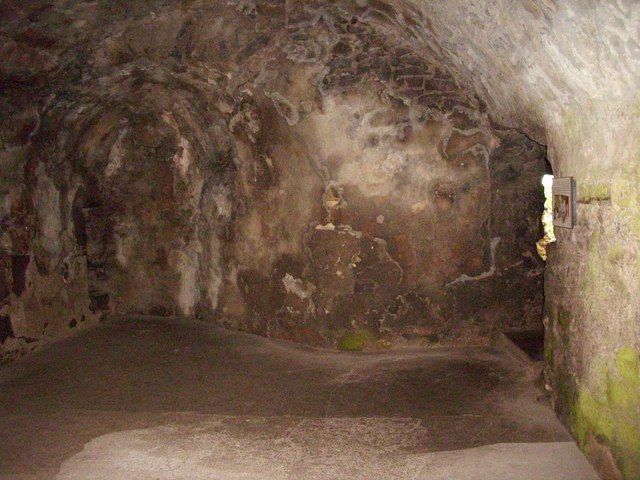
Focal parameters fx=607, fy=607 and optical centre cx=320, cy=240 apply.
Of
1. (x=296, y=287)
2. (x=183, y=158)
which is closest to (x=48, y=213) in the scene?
(x=183, y=158)

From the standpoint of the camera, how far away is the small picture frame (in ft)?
9.55

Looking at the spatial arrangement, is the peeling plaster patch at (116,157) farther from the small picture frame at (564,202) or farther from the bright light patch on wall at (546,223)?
the small picture frame at (564,202)

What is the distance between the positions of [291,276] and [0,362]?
7.25 ft

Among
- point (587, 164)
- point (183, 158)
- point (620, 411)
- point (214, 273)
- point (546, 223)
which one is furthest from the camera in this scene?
point (183, 158)

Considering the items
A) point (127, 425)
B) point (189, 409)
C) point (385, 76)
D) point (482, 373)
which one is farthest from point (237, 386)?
point (385, 76)

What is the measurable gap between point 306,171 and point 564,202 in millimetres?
2179

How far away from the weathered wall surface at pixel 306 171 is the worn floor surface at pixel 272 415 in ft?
1.25

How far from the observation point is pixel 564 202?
3.04m

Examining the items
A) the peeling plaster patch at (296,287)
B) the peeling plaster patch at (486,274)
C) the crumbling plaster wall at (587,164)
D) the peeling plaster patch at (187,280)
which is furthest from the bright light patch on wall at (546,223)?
the peeling plaster patch at (187,280)

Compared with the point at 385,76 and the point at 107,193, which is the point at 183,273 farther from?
the point at 385,76

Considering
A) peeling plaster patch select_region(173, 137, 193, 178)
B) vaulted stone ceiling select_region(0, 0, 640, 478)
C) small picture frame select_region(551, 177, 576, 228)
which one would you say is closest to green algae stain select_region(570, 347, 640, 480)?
vaulted stone ceiling select_region(0, 0, 640, 478)

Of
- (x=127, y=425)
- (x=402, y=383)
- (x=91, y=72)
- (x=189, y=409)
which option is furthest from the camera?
(x=91, y=72)

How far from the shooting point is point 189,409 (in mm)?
3654

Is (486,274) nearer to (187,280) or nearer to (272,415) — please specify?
(272,415)
